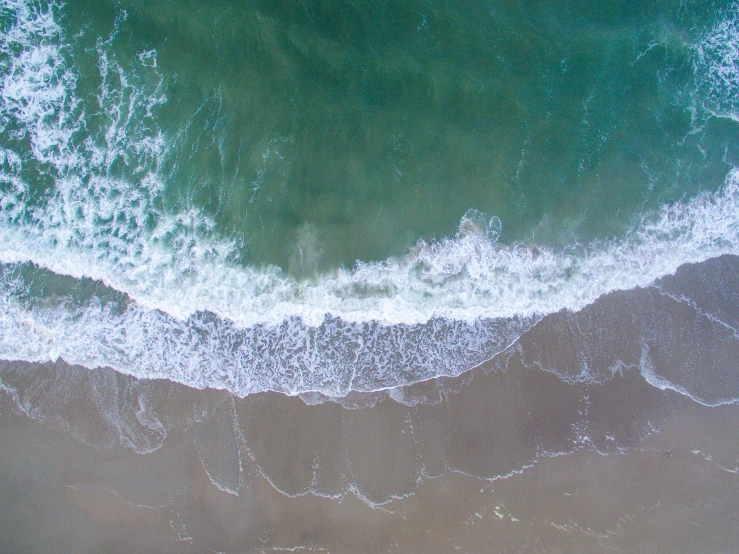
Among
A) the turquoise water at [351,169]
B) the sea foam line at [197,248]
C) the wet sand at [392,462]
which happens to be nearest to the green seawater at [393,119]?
the turquoise water at [351,169]

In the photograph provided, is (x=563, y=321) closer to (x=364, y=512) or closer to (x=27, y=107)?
(x=364, y=512)

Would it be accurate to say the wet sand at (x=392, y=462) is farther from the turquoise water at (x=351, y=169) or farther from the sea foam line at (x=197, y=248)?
the sea foam line at (x=197, y=248)

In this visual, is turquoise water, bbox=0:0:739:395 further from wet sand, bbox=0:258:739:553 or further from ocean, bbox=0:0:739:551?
wet sand, bbox=0:258:739:553

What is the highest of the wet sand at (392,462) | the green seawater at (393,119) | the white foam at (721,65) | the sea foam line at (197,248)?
the white foam at (721,65)

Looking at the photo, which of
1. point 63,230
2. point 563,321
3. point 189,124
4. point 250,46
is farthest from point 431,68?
point 63,230

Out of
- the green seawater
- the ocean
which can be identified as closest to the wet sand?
the ocean

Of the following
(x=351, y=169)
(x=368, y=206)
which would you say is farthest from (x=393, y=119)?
(x=368, y=206)
